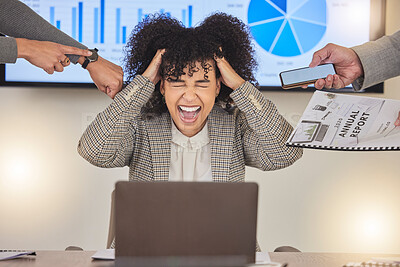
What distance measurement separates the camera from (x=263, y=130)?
1.86 m

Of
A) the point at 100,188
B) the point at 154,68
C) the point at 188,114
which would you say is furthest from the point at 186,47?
the point at 100,188

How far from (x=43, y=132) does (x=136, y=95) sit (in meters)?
1.19

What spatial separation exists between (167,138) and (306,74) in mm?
568

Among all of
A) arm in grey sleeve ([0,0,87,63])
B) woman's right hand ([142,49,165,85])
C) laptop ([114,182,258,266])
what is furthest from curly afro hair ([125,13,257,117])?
laptop ([114,182,258,266])

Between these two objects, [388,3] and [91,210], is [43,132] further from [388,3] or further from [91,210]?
[388,3]

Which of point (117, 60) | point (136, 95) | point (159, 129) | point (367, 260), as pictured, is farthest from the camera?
point (117, 60)

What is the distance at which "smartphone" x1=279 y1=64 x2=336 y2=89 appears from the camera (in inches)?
64.0

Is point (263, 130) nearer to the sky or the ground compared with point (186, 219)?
nearer to the sky

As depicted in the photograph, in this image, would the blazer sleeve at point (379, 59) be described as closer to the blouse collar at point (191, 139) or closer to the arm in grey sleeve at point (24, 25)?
the blouse collar at point (191, 139)

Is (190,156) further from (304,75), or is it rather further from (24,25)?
A: (24,25)

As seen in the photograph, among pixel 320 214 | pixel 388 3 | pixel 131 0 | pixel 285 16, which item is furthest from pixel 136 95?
pixel 388 3

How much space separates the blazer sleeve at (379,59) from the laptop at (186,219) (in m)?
1.03

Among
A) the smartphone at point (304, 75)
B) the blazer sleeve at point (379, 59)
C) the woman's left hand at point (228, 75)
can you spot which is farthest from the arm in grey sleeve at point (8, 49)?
the blazer sleeve at point (379, 59)

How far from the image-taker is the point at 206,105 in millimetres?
1896
